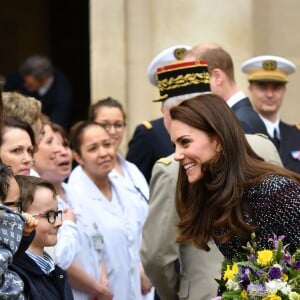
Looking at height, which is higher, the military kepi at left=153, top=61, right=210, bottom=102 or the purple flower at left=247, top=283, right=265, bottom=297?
the military kepi at left=153, top=61, right=210, bottom=102

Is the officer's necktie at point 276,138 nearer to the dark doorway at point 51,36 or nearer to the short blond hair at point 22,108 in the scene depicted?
the short blond hair at point 22,108

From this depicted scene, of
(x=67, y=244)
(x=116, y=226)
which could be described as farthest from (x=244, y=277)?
(x=116, y=226)

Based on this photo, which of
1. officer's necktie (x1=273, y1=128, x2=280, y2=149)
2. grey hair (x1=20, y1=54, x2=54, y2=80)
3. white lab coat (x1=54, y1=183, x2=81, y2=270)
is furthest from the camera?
grey hair (x1=20, y1=54, x2=54, y2=80)

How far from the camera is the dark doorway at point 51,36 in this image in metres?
16.0

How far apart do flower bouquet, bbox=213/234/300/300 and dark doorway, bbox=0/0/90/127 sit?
1036cm

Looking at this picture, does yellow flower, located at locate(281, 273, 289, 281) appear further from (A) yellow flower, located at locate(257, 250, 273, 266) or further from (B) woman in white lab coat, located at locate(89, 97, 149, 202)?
(B) woman in white lab coat, located at locate(89, 97, 149, 202)

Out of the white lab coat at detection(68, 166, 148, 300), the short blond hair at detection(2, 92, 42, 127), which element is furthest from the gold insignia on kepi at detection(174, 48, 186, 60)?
the short blond hair at detection(2, 92, 42, 127)

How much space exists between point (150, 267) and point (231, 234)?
1297mm

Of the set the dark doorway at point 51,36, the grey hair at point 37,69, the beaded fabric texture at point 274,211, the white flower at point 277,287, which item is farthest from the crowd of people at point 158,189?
the dark doorway at point 51,36

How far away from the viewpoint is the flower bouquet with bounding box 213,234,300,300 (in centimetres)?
511

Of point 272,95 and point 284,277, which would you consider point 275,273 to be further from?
point 272,95

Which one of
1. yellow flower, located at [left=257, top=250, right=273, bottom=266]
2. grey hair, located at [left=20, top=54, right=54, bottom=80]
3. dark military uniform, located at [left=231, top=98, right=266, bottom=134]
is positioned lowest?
grey hair, located at [left=20, top=54, right=54, bottom=80]

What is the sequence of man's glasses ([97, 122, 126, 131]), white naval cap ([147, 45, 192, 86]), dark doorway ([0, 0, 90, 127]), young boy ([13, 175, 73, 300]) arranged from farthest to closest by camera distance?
dark doorway ([0, 0, 90, 127]) → man's glasses ([97, 122, 126, 131]) → white naval cap ([147, 45, 192, 86]) → young boy ([13, 175, 73, 300])

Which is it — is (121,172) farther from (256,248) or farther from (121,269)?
(256,248)
